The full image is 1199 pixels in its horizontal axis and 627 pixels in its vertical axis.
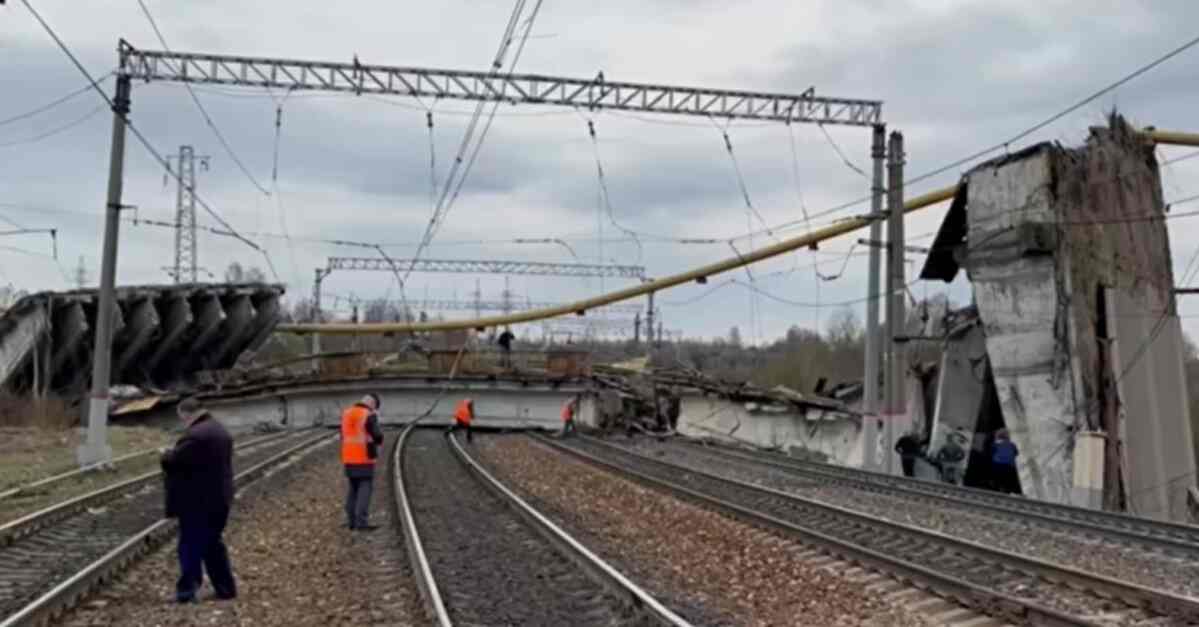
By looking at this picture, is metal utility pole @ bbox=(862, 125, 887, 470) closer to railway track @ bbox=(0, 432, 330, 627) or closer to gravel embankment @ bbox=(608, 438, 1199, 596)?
gravel embankment @ bbox=(608, 438, 1199, 596)

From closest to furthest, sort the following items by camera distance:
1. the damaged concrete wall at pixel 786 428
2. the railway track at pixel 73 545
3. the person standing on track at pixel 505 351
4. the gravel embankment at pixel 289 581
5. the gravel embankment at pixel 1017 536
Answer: the gravel embankment at pixel 289 581 → the railway track at pixel 73 545 → the gravel embankment at pixel 1017 536 → the damaged concrete wall at pixel 786 428 → the person standing on track at pixel 505 351

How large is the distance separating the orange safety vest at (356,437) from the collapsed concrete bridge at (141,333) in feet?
96.1

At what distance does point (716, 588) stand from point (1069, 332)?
16.5 m

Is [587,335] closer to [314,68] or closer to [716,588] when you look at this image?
[314,68]

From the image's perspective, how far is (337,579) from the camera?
11.2m

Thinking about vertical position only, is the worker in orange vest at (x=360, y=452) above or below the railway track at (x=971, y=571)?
above

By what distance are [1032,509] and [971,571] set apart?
7.25 metres

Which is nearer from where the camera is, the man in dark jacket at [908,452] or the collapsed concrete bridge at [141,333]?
the man in dark jacket at [908,452]

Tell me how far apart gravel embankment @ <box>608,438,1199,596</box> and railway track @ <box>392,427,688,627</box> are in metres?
4.89

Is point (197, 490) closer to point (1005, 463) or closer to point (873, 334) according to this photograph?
point (1005, 463)

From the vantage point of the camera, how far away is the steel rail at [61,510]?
13297 millimetres

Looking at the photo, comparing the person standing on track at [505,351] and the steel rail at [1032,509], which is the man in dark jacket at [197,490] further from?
the person standing on track at [505,351]

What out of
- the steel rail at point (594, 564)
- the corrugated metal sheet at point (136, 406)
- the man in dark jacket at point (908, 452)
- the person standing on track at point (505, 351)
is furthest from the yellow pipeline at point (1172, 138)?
the corrugated metal sheet at point (136, 406)

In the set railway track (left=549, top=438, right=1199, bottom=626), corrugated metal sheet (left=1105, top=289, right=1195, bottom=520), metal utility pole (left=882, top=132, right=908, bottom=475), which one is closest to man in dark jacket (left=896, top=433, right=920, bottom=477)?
metal utility pole (left=882, top=132, right=908, bottom=475)
